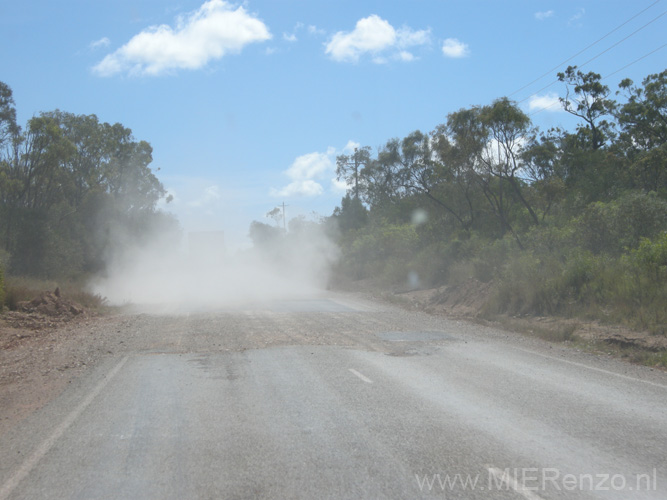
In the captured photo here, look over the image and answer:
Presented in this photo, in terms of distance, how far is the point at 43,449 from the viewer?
5.93 meters

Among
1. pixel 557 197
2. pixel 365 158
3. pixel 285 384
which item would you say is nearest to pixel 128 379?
pixel 285 384

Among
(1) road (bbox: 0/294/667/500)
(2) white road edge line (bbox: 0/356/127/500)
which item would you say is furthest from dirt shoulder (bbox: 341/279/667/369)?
(2) white road edge line (bbox: 0/356/127/500)

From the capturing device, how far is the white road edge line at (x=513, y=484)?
4.52m

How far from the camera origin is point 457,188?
34.3m

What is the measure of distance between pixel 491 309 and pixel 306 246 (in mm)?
36415

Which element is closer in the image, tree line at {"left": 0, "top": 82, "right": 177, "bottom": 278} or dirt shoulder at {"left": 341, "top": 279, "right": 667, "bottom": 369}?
dirt shoulder at {"left": 341, "top": 279, "right": 667, "bottom": 369}

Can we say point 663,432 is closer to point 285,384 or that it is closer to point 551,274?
point 285,384

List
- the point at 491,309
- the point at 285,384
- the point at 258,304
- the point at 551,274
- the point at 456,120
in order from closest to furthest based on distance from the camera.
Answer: the point at 285,384, the point at 551,274, the point at 491,309, the point at 258,304, the point at 456,120

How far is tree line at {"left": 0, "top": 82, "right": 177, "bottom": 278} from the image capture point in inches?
1427

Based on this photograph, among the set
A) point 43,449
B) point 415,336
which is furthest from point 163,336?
point 43,449

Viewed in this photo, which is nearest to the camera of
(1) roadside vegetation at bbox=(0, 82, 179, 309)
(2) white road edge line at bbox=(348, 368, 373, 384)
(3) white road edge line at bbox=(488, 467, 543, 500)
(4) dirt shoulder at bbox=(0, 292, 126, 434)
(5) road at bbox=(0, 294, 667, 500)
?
(3) white road edge line at bbox=(488, 467, 543, 500)

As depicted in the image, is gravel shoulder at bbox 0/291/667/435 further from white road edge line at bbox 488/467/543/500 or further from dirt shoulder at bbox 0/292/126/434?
white road edge line at bbox 488/467/543/500

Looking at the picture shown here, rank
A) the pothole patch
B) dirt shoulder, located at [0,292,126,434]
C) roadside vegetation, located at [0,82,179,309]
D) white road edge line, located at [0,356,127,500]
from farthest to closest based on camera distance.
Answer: roadside vegetation, located at [0,82,179,309] → the pothole patch → dirt shoulder, located at [0,292,126,434] → white road edge line, located at [0,356,127,500]

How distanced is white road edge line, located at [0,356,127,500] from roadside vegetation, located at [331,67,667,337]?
38.2ft
